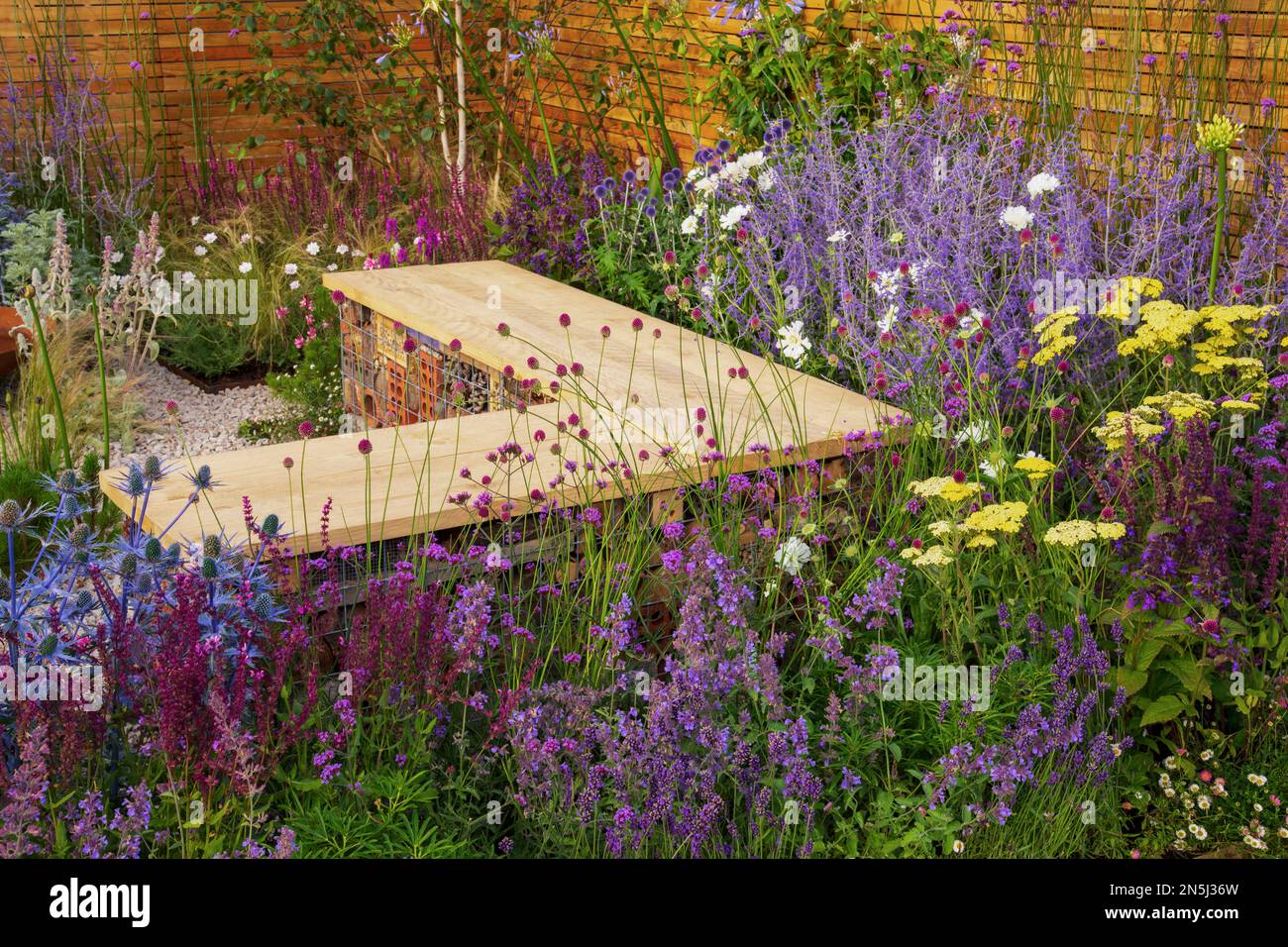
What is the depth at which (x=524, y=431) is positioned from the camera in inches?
137

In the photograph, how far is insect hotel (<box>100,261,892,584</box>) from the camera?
293 cm

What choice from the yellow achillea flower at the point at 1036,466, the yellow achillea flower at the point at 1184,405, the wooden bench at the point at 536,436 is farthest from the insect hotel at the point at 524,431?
the yellow achillea flower at the point at 1184,405

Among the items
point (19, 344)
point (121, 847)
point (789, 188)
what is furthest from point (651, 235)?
point (121, 847)

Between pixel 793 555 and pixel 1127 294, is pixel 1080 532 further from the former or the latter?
pixel 1127 294

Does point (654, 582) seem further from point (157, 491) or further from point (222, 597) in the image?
point (157, 491)

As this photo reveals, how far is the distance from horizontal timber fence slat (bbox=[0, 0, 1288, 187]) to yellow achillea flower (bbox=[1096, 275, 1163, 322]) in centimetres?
106

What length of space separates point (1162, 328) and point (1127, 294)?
1.16 ft

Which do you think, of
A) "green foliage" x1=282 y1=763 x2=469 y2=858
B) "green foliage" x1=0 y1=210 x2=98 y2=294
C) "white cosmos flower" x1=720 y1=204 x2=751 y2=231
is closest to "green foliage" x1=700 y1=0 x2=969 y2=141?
"white cosmos flower" x1=720 y1=204 x2=751 y2=231

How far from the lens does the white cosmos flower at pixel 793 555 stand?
2688mm

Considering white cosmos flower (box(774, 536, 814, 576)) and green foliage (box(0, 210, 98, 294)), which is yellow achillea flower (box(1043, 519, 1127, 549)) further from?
green foliage (box(0, 210, 98, 294))

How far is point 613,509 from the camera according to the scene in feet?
10.1

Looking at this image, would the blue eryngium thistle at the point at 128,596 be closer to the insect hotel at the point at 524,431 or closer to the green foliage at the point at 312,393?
the insect hotel at the point at 524,431

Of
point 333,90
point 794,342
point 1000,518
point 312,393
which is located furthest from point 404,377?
point 333,90
